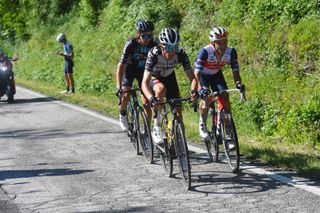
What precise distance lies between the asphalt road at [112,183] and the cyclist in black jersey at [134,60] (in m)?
0.83

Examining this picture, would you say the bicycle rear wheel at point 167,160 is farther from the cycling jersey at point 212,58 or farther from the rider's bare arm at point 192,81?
the cycling jersey at point 212,58

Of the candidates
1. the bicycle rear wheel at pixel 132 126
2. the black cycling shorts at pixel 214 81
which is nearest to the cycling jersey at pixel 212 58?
the black cycling shorts at pixel 214 81

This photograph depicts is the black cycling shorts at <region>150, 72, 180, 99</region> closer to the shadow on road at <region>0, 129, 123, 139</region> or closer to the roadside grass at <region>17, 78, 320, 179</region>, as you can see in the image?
the roadside grass at <region>17, 78, 320, 179</region>

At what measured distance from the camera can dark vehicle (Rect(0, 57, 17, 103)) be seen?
61.2 feet

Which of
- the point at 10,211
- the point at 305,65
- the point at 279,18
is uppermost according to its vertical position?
the point at 279,18

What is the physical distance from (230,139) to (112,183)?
1.66m

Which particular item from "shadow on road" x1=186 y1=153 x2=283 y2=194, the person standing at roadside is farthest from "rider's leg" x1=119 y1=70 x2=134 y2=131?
the person standing at roadside

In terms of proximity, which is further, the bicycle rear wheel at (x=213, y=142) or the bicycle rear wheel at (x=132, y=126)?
the bicycle rear wheel at (x=132, y=126)

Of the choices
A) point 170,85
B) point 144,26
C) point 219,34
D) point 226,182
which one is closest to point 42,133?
point 144,26

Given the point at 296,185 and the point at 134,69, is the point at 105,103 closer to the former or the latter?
the point at 134,69

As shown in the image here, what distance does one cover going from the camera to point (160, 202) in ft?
21.8

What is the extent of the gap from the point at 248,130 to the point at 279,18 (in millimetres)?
3985

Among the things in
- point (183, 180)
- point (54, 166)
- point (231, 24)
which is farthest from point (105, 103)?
point (183, 180)

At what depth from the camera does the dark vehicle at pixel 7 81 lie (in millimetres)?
18656
